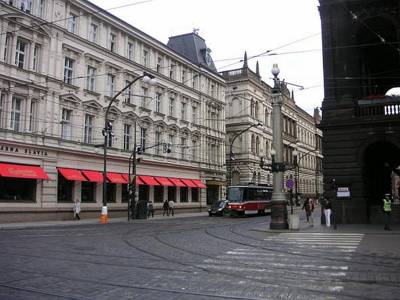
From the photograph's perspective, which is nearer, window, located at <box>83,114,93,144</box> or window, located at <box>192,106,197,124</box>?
window, located at <box>83,114,93,144</box>

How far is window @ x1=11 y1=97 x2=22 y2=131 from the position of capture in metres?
32.8

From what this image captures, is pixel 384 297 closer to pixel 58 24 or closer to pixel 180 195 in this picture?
pixel 58 24

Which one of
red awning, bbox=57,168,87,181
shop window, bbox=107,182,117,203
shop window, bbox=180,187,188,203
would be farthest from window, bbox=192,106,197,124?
red awning, bbox=57,168,87,181

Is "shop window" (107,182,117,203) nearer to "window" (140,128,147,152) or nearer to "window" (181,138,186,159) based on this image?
"window" (140,128,147,152)

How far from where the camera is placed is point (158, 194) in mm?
50031

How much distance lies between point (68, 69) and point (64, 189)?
9759mm

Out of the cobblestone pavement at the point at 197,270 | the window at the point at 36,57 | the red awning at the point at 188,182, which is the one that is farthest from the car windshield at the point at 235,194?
the cobblestone pavement at the point at 197,270

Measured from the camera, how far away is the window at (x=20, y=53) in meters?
33.5

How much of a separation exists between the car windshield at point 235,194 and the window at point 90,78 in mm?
16361

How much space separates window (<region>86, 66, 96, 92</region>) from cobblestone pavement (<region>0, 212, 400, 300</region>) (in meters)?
24.7

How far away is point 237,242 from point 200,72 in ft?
137

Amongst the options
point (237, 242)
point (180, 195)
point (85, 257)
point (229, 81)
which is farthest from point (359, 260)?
point (229, 81)

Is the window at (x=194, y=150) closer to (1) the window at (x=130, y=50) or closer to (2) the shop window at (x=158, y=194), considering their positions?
(2) the shop window at (x=158, y=194)

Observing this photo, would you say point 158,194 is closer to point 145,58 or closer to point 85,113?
point 85,113
